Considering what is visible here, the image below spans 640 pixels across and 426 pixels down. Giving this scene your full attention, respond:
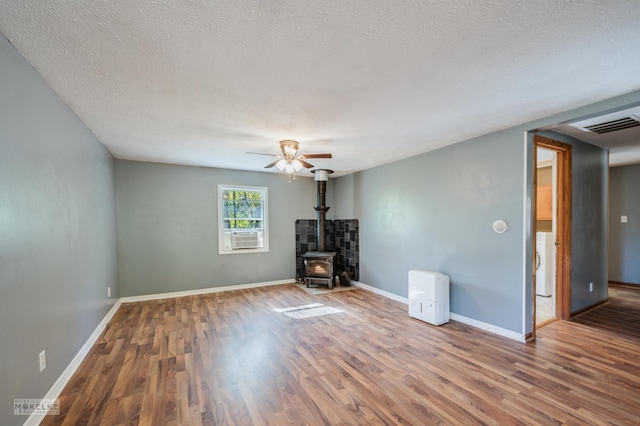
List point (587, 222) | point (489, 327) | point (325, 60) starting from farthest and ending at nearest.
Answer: point (587, 222)
point (489, 327)
point (325, 60)

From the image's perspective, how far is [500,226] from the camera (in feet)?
10.1

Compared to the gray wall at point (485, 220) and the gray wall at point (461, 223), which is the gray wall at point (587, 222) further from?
the gray wall at point (461, 223)

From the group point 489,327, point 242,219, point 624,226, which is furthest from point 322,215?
point 624,226

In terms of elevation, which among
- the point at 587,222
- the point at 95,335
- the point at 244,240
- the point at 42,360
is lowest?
the point at 95,335

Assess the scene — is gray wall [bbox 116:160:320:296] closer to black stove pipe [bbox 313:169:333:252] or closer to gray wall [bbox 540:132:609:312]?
black stove pipe [bbox 313:169:333:252]

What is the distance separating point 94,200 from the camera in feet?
10.3

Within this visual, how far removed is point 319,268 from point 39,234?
4.15 m

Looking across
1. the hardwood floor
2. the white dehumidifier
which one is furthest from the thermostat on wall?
the hardwood floor

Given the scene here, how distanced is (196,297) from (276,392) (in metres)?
3.25

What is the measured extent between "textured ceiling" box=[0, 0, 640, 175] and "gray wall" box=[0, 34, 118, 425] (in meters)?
0.23

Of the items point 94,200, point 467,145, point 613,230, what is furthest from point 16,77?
point 613,230

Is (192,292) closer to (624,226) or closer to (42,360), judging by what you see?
(42,360)

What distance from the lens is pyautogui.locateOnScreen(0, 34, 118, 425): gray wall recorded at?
152 cm

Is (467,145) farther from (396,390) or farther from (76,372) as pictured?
(76,372)
